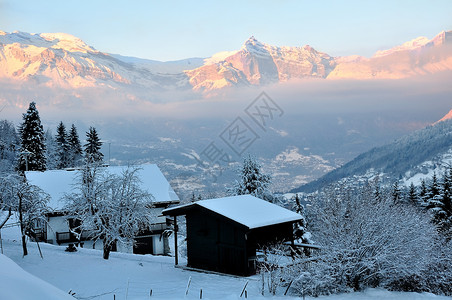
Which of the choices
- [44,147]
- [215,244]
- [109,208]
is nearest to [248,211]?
[215,244]

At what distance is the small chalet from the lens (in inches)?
888

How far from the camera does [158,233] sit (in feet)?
137

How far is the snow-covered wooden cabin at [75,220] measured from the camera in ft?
128

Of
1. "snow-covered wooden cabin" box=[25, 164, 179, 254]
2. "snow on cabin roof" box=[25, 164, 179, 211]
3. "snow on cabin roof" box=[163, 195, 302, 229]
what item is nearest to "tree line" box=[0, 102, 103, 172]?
"snow on cabin roof" box=[25, 164, 179, 211]

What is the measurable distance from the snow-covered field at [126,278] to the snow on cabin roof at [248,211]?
3080mm

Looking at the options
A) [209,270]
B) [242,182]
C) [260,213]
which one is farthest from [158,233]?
[260,213]

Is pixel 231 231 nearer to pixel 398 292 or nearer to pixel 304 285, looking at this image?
pixel 304 285

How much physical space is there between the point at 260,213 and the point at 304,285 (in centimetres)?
803

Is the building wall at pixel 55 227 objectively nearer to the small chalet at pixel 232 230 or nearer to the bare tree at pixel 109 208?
the bare tree at pixel 109 208

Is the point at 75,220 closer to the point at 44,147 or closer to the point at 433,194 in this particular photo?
the point at 44,147

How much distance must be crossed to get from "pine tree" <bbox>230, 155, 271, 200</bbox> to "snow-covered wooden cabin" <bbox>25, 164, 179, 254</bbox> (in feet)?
24.2

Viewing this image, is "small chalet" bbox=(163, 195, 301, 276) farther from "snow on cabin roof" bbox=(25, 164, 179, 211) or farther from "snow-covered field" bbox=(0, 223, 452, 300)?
"snow on cabin roof" bbox=(25, 164, 179, 211)

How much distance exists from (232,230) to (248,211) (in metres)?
1.46

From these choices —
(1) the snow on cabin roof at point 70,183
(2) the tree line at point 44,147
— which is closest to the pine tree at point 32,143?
(2) the tree line at point 44,147
